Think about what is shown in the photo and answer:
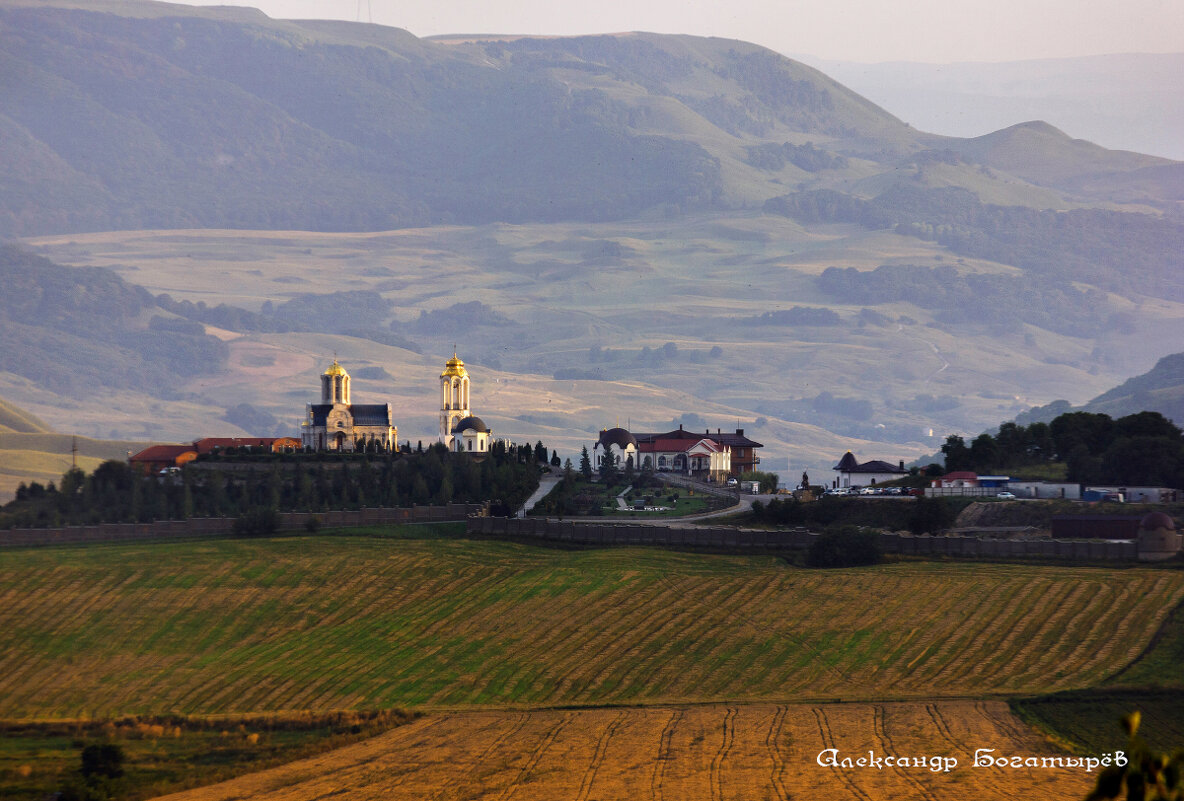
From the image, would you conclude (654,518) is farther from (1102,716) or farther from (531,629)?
(1102,716)

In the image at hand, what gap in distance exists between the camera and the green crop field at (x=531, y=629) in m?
75.6

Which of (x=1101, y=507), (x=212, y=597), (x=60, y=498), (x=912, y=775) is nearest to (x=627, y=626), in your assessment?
(x=212, y=597)

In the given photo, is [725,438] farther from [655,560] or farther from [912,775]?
[912,775]

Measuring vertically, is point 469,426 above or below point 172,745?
above

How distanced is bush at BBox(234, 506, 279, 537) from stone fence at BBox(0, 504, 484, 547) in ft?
2.83

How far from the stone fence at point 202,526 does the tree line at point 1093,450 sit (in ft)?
146

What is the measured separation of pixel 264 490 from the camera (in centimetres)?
13188

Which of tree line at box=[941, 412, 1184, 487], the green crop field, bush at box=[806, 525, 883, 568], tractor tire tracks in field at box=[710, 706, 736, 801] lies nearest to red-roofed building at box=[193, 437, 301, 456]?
the green crop field

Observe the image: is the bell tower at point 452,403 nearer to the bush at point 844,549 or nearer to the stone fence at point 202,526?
the stone fence at point 202,526

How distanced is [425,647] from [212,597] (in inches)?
681

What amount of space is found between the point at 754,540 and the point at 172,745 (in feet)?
158

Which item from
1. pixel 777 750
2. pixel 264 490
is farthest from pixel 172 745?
pixel 264 490

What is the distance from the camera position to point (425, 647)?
278ft

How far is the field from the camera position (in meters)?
54.9
